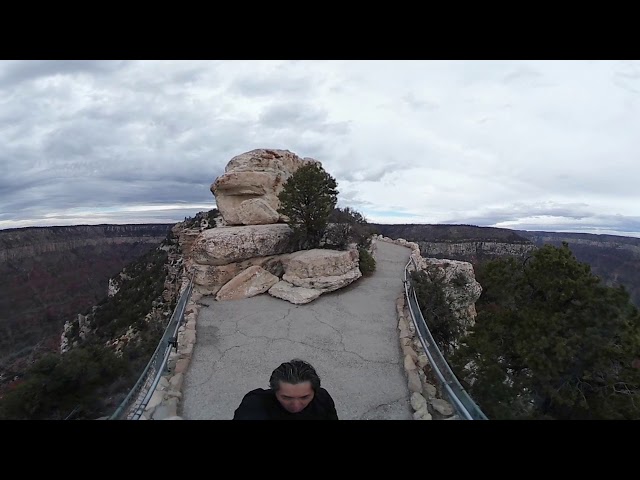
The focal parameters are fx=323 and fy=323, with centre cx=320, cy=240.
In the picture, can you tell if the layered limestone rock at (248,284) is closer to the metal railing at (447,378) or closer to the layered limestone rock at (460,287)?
the metal railing at (447,378)

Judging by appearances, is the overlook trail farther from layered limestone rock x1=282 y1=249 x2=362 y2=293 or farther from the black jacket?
the black jacket

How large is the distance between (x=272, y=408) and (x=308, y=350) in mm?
4456

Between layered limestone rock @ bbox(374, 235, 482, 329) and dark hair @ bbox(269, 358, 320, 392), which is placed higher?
dark hair @ bbox(269, 358, 320, 392)

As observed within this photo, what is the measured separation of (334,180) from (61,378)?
940 cm

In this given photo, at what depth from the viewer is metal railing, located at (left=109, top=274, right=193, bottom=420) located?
406 cm

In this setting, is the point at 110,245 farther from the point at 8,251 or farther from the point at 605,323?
the point at 605,323

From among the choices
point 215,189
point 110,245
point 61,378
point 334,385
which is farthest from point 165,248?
point 110,245

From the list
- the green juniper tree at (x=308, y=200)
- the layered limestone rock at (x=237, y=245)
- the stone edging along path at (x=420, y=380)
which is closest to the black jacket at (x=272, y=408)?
the stone edging along path at (x=420, y=380)

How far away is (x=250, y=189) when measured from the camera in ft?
44.1

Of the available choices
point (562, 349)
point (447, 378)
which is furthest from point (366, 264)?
point (447, 378)

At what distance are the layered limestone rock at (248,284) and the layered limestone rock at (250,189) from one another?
3379 millimetres

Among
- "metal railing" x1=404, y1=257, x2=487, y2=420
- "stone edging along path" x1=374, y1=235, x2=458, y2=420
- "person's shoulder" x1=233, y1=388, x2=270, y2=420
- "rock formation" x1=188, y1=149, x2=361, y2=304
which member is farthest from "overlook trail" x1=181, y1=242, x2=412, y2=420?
"person's shoulder" x1=233, y1=388, x2=270, y2=420

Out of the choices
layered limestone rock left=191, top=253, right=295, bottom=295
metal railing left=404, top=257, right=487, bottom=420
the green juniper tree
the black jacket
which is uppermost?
the green juniper tree

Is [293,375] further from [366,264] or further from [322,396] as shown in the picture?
→ [366,264]
